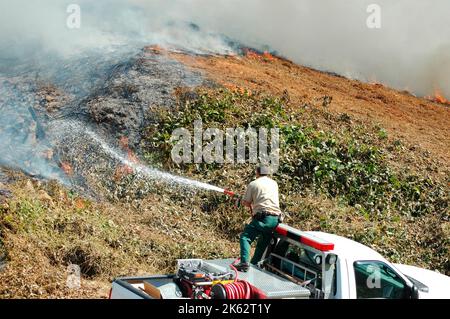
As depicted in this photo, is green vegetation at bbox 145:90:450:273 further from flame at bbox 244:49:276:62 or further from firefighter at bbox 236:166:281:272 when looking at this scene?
flame at bbox 244:49:276:62

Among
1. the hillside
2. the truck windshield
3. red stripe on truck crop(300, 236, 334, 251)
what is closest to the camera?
red stripe on truck crop(300, 236, 334, 251)

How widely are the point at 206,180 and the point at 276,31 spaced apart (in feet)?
29.8

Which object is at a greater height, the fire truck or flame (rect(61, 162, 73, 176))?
flame (rect(61, 162, 73, 176))

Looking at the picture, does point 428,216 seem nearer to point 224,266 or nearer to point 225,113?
point 225,113

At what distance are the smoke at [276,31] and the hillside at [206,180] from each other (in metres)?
1.99

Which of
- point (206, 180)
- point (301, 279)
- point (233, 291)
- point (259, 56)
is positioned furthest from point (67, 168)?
point (259, 56)

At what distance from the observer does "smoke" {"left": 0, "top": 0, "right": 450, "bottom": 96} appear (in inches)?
671

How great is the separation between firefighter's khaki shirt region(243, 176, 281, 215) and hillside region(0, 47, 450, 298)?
230 centimetres

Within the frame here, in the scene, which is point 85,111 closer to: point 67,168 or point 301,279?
point 67,168

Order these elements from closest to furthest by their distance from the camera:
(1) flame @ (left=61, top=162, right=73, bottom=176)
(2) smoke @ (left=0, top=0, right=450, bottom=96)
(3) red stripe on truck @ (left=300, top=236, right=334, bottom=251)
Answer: (3) red stripe on truck @ (left=300, top=236, right=334, bottom=251), (1) flame @ (left=61, top=162, right=73, bottom=176), (2) smoke @ (left=0, top=0, right=450, bottom=96)

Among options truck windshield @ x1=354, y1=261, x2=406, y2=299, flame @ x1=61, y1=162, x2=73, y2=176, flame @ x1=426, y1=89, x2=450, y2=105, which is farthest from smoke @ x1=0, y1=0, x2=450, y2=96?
truck windshield @ x1=354, y1=261, x2=406, y2=299

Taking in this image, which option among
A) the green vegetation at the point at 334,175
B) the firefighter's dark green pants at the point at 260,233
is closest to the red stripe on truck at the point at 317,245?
the firefighter's dark green pants at the point at 260,233

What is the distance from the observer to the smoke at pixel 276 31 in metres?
17.0

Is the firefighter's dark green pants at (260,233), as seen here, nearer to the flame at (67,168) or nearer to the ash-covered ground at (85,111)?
the ash-covered ground at (85,111)
